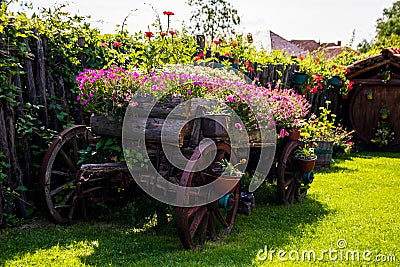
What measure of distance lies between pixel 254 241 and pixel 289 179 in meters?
1.50

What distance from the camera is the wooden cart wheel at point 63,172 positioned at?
4.47 metres

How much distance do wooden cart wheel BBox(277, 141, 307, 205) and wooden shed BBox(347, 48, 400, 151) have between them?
583 cm

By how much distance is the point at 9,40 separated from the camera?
4422 mm

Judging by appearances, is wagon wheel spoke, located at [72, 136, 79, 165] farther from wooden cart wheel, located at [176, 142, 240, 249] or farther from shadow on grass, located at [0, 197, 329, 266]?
wooden cart wheel, located at [176, 142, 240, 249]

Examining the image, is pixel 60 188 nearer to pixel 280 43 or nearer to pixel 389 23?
pixel 280 43

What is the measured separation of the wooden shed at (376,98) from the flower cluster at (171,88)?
23.0ft

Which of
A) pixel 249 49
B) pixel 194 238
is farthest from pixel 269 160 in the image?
pixel 249 49

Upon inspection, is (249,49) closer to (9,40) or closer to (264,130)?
(264,130)

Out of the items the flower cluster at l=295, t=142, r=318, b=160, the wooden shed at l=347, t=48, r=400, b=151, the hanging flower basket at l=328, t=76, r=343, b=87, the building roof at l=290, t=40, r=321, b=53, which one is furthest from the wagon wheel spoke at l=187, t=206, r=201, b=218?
the building roof at l=290, t=40, r=321, b=53

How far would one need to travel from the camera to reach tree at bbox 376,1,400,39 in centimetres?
3762

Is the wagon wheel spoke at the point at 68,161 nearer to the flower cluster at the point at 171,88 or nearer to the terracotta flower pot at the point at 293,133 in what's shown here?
the flower cluster at the point at 171,88

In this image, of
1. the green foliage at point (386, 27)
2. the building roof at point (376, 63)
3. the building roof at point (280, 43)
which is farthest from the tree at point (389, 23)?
the building roof at point (376, 63)

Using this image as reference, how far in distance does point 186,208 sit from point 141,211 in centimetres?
132

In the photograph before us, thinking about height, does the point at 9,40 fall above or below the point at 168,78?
above
